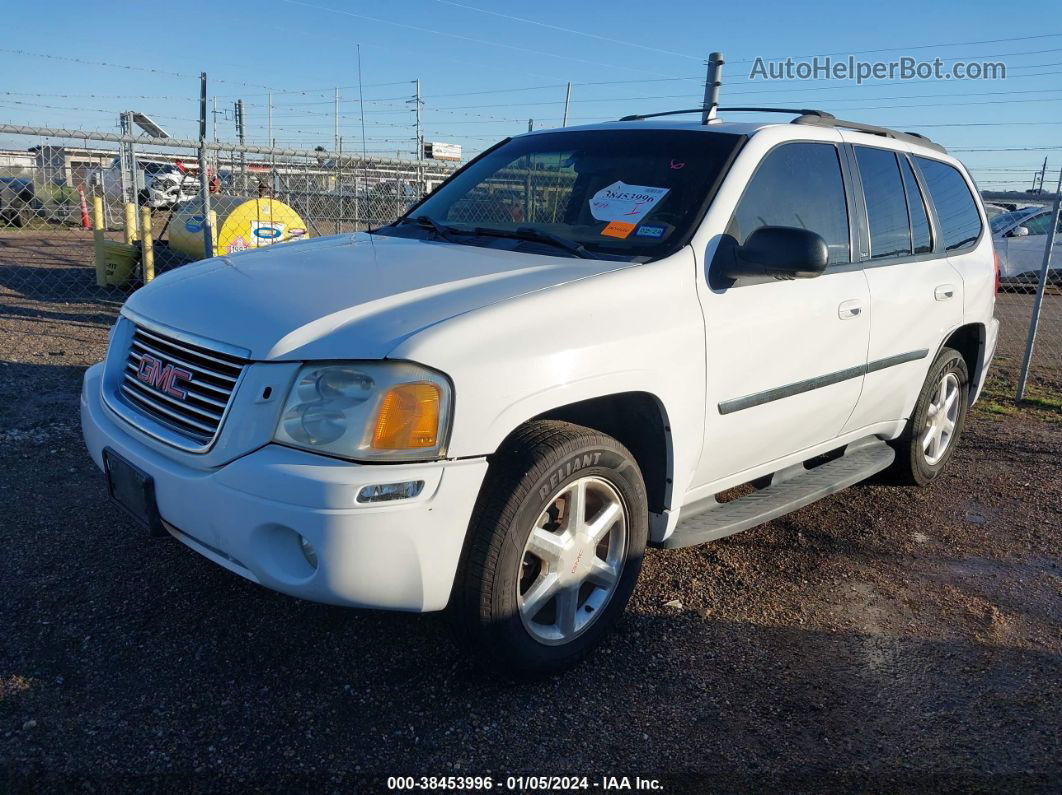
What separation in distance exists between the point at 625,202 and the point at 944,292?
2021 millimetres

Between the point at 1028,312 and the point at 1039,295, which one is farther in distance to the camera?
the point at 1028,312

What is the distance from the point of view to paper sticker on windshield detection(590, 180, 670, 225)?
3.37 metres

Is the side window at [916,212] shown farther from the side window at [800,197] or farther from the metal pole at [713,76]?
the metal pole at [713,76]

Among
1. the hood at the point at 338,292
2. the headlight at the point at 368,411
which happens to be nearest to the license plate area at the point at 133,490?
the hood at the point at 338,292

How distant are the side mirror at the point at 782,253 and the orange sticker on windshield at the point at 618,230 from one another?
1.38ft

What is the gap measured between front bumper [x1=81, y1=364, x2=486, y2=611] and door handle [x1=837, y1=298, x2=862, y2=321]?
1949mm

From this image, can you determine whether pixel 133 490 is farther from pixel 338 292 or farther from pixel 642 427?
pixel 642 427

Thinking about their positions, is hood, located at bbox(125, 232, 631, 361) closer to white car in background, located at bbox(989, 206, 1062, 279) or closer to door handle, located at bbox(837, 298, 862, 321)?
door handle, located at bbox(837, 298, 862, 321)

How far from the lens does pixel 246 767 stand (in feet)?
7.91

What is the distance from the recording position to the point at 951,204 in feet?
15.8

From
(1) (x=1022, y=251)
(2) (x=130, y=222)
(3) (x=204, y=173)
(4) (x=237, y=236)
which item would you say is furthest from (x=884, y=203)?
(1) (x=1022, y=251)

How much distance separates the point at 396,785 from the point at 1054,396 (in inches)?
282

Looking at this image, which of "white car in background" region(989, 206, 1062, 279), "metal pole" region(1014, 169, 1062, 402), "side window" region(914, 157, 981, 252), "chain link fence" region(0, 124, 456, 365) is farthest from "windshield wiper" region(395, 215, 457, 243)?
"white car in background" region(989, 206, 1062, 279)

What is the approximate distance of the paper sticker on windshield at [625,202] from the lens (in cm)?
337
